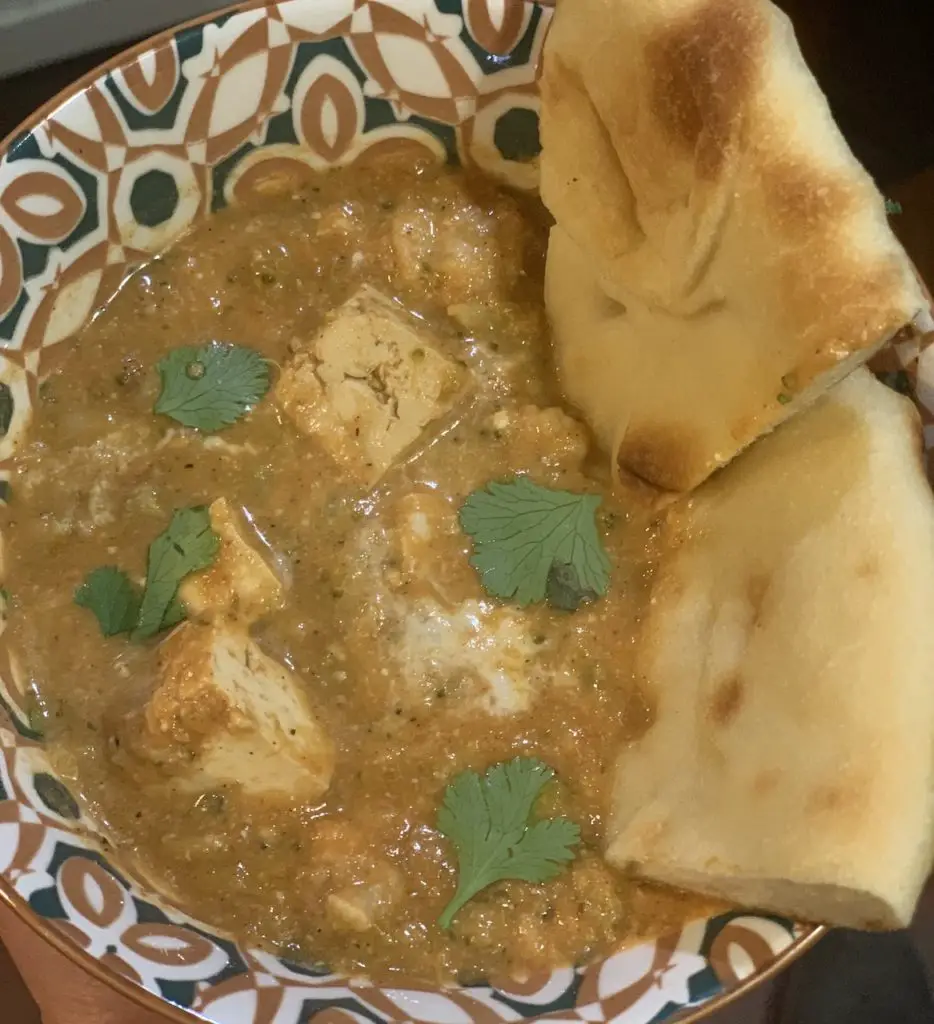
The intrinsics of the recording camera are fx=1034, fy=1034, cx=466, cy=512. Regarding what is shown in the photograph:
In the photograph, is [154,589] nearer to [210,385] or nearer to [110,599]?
[110,599]

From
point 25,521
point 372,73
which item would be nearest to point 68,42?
point 372,73

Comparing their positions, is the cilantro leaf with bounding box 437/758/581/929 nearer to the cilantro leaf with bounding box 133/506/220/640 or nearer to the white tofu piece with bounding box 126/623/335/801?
the white tofu piece with bounding box 126/623/335/801

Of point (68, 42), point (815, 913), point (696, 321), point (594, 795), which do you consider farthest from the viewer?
point (68, 42)

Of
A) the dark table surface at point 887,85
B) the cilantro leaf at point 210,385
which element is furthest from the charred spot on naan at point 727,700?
the dark table surface at point 887,85

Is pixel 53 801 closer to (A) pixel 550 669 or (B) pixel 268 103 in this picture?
(A) pixel 550 669

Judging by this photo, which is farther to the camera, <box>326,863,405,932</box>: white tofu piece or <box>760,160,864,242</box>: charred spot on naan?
<box>326,863,405,932</box>: white tofu piece

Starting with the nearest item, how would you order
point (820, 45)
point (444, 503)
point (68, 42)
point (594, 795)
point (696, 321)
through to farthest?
1. point (696, 321)
2. point (594, 795)
3. point (444, 503)
4. point (68, 42)
5. point (820, 45)

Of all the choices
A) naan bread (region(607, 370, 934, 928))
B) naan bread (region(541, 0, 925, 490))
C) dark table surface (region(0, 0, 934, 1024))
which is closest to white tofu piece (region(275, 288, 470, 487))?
naan bread (region(541, 0, 925, 490))
